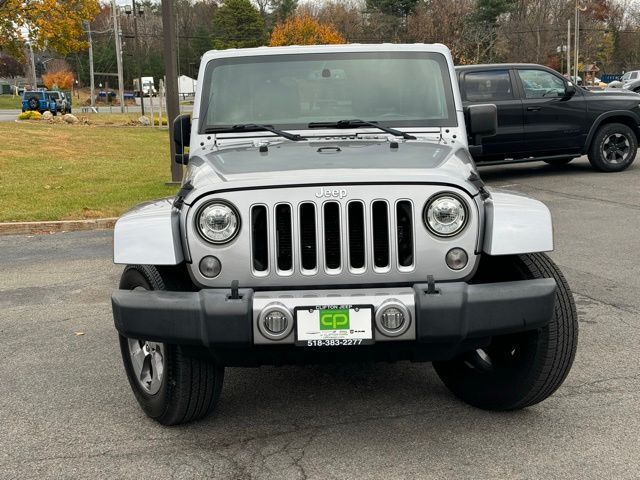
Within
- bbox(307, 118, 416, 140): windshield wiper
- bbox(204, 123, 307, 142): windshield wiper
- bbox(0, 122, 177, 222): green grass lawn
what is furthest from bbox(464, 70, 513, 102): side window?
bbox(204, 123, 307, 142): windshield wiper

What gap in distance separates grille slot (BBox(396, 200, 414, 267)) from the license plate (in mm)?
347

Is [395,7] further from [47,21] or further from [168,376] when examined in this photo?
[168,376]

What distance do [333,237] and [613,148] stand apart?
12301 millimetres

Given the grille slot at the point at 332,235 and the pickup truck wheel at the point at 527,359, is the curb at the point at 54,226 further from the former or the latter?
the grille slot at the point at 332,235

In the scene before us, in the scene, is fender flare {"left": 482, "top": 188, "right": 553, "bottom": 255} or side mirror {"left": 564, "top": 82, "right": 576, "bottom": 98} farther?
side mirror {"left": 564, "top": 82, "right": 576, "bottom": 98}

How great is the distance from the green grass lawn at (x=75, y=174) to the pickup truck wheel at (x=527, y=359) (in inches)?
326

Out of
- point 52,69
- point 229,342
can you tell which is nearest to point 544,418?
point 229,342

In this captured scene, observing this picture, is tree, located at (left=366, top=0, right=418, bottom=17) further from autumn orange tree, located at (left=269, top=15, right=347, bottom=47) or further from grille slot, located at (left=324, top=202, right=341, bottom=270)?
grille slot, located at (left=324, top=202, right=341, bottom=270)

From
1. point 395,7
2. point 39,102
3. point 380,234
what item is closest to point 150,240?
point 380,234

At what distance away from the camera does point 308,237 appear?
3.63 meters

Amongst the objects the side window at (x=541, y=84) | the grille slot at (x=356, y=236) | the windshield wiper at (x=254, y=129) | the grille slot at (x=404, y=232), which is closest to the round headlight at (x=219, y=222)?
the grille slot at (x=356, y=236)

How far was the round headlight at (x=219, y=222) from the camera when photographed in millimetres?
3590

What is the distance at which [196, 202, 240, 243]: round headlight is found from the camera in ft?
11.8

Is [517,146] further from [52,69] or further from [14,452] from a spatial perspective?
[52,69]
